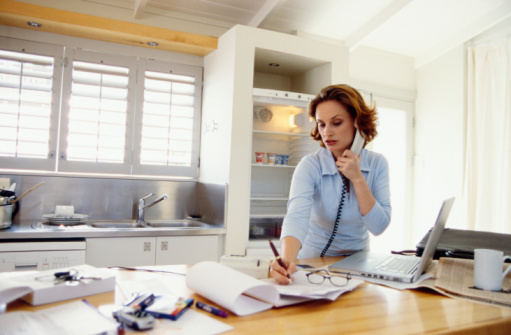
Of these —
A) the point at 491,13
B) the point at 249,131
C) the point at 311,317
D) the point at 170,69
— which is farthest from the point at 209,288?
the point at 491,13

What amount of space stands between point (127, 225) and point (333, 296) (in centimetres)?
247

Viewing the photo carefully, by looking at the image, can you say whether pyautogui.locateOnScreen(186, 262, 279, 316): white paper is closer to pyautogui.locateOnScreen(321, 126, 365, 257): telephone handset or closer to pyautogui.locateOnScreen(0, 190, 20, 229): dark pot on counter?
pyautogui.locateOnScreen(321, 126, 365, 257): telephone handset

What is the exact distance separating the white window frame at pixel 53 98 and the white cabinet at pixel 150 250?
0.83 metres

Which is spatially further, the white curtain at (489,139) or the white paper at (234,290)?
the white curtain at (489,139)

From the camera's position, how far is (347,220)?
170 cm

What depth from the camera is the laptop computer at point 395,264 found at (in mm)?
1241

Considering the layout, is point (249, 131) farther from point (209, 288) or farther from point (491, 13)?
point (491, 13)

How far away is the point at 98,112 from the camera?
122 inches

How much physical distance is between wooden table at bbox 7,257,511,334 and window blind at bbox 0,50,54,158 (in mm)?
2318

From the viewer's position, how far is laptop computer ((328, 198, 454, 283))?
4.07 feet

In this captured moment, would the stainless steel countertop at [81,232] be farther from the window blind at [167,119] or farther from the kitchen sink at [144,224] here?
the window blind at [167,119]

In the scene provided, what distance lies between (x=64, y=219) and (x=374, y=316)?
8.35 feet

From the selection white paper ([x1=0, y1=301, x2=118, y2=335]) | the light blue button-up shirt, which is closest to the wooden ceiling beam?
the light blue button-up shirt

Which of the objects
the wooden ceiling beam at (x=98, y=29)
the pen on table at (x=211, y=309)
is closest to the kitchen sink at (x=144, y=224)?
the wooden ceiling beam at (x=98, y=29)
